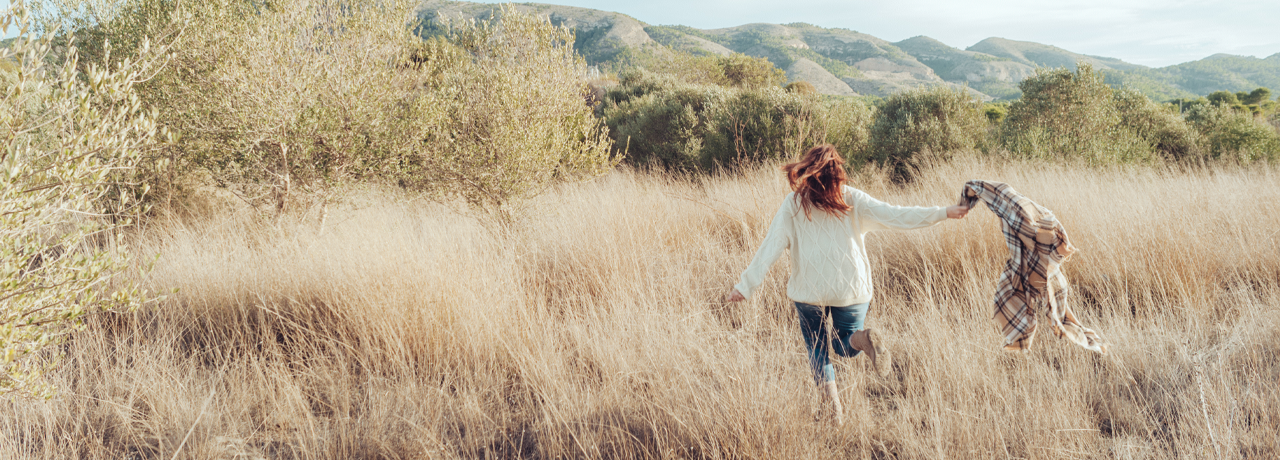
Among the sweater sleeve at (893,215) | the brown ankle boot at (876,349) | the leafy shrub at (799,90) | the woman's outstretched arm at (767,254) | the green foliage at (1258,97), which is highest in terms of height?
the green foliage at (1258,97)

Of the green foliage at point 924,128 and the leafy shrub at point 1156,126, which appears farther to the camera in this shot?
the leafy shrub at point 1156,126

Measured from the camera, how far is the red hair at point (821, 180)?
9.57ft

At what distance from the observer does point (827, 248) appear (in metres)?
3.02

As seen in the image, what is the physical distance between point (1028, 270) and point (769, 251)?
130 cm

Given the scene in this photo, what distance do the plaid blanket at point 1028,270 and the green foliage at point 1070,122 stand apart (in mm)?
8516

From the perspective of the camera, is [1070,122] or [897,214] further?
[1070,122]

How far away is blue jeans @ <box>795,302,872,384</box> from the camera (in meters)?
3.15

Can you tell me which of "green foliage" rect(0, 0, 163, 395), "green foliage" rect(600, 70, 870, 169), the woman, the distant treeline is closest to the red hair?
the woman

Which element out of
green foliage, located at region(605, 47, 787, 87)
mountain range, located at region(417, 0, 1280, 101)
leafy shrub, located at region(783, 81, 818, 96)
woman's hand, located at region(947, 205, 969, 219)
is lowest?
woman's hand, located at region(947, 205, 969, 219)

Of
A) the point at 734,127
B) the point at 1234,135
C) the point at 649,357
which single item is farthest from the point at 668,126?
the point at 1234,135

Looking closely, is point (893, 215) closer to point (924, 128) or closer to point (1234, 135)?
point (924, 128)

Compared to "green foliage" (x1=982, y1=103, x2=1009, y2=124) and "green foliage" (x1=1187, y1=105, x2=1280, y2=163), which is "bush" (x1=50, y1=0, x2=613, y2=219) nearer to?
"green foliage" (x1=982, y1=103, x2=1009, y2=124)

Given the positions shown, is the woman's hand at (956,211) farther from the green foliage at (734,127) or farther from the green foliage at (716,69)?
the green foliage at (716,69)

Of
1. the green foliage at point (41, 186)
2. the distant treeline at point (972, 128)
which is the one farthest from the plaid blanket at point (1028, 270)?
the distant treeline at point (972, 128)
